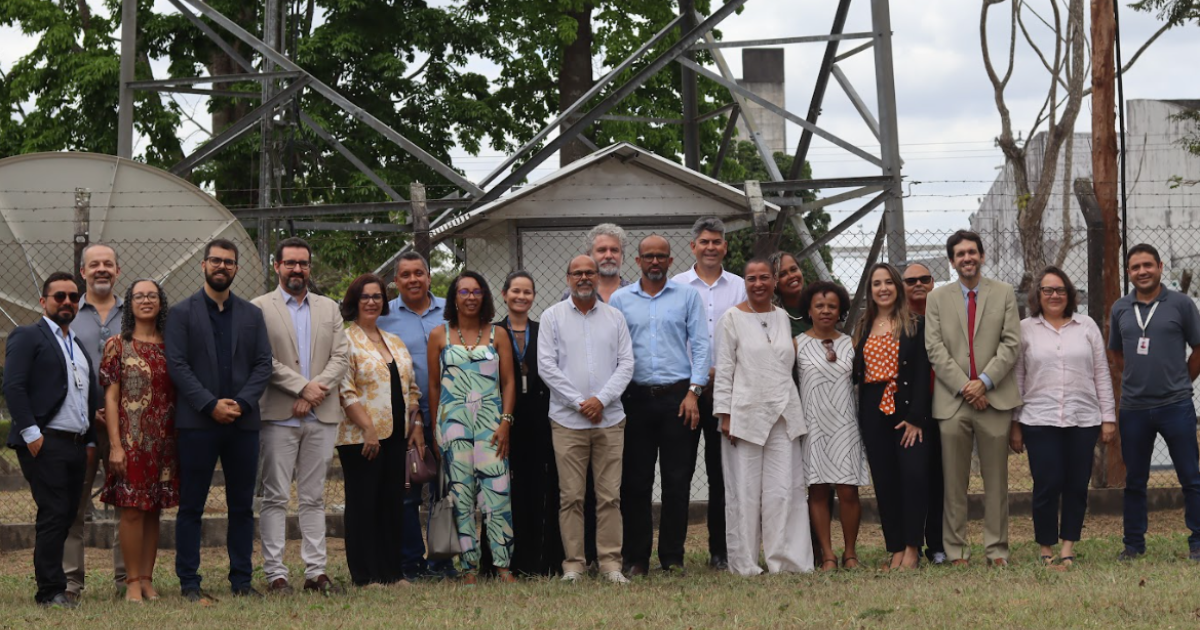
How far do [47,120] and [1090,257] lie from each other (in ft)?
64.5

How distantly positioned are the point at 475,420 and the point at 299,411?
1.03 meters

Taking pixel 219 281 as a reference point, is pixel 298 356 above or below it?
below

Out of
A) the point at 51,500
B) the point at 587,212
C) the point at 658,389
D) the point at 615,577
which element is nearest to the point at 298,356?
the point at 51,500

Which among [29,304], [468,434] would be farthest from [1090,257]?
[29,304]

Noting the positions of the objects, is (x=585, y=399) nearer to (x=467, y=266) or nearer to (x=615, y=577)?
(x=615, y=577)

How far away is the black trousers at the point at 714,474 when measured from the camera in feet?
29.1

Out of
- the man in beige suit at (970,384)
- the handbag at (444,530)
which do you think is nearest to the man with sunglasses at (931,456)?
the man in beige suit at (970,384)

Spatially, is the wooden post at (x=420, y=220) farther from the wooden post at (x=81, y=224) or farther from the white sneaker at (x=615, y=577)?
the white sneaker at (x=615, y=577)

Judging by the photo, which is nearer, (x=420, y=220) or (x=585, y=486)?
(x=585, y=486)

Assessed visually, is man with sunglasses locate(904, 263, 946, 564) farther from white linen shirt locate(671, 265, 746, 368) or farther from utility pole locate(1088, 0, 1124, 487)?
utility pole locate(1088, 0, 1124, 487)

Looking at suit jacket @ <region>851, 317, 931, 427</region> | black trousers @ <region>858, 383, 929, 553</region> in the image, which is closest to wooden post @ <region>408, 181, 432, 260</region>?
black trousers @ <region>858, 383, 929, 553</region>

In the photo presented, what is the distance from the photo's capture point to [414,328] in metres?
9.07

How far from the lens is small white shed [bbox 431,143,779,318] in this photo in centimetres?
1249

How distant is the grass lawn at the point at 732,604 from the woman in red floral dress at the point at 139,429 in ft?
1.14
